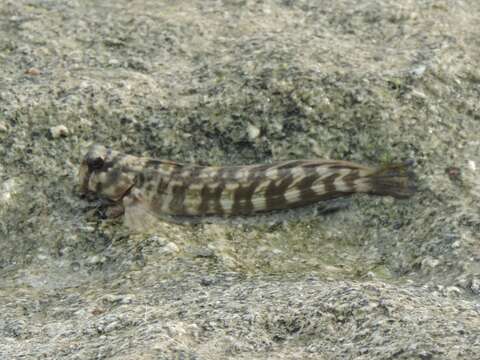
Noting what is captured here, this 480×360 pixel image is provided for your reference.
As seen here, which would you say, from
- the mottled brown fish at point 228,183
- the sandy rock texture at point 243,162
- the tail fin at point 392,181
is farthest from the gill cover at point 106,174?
the tail fin at point 392,181

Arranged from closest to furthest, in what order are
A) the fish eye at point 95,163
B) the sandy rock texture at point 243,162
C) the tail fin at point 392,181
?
the sandy rock texture at point 243,162 < the tail fin at point 392,181 < the fish eye at point 95,163

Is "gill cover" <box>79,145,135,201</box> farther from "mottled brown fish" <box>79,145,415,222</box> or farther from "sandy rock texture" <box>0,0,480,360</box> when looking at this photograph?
"sandy rock texture" <box>0,0,480,360</box>

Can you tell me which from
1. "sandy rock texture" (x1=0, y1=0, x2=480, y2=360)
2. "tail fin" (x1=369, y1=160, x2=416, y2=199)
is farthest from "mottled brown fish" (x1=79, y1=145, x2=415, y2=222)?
"sandy rock texture" (x1=0, y1=0, x2=480, y2=360)

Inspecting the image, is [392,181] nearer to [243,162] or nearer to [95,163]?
[243,162]

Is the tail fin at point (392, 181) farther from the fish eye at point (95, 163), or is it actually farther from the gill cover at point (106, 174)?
the fish eye at point (95, 163)

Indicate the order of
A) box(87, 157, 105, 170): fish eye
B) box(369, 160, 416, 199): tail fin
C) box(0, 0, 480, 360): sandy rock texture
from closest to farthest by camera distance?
box(0, 0, 480, 360): sandy rock texture → box(369, 160, 416, 199): tail fin → box(87, 157, 105, 170): fish eye

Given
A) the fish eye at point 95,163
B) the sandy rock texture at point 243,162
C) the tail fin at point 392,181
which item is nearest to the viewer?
the sandy rock texture at point 243,162

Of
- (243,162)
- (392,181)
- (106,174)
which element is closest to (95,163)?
(106,174)
